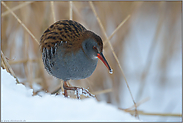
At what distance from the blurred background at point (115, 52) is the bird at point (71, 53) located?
0.30m

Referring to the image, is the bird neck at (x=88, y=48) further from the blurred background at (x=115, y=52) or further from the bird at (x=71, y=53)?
the blurred background at (x=115, y=52)

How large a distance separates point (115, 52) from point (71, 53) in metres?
1.45

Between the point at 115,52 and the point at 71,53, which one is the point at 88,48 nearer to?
the point at 71,53

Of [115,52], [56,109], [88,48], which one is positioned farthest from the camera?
[115,52]

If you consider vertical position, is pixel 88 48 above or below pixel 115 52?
above

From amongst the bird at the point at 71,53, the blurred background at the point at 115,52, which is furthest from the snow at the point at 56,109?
the blurred background at the point at 115,52

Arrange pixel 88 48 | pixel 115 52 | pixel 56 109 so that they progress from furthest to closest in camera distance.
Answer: pixel 115 52 < pixel 88 48 < pixel 56 109

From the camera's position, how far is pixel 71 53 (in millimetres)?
1187

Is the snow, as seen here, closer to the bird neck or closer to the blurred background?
the bird neck

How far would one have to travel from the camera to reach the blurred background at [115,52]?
7.04ft

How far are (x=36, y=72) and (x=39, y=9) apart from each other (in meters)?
0.78

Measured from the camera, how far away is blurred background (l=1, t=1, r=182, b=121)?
2145 mm

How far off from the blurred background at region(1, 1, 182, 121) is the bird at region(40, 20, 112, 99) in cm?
30

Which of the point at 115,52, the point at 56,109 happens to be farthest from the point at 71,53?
the point at 115,52
